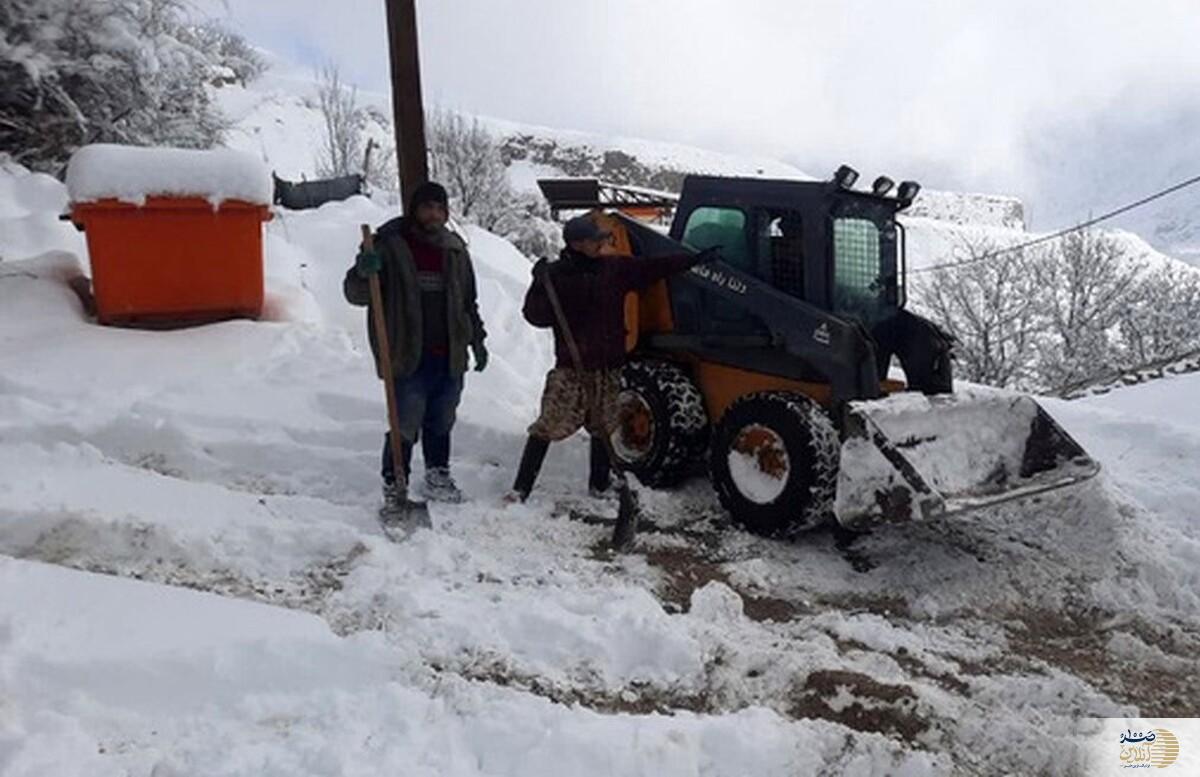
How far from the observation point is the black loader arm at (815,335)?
197 inches

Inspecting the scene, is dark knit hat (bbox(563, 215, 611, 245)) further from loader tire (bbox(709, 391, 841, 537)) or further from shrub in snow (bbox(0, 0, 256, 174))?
shrub in snow (bbox(0, 0, 256, 174))

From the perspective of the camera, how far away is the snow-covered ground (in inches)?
111

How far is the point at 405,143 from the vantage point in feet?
23.8

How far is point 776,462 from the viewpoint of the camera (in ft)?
16.4

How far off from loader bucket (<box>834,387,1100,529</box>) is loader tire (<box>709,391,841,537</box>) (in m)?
0.23

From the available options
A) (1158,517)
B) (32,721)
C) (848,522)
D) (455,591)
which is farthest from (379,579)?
(1158,517)

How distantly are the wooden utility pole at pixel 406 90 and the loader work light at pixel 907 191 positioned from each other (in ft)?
11.4

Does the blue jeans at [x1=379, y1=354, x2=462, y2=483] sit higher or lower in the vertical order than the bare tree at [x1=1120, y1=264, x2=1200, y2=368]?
higher

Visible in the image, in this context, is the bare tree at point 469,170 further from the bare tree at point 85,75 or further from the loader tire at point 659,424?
the loader tire at point 659,424

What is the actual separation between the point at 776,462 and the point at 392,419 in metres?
1.96
